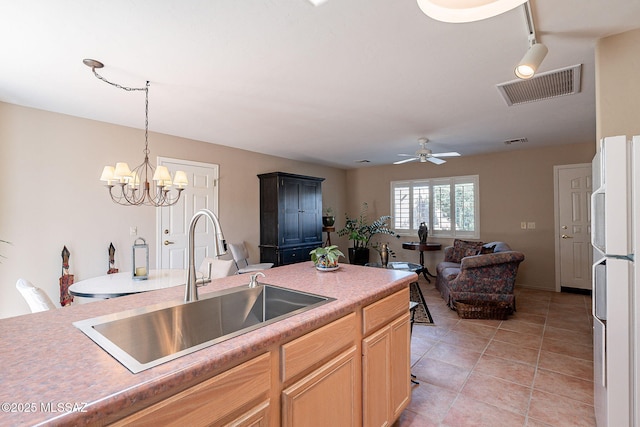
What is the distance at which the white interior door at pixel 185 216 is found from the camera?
4.11 m

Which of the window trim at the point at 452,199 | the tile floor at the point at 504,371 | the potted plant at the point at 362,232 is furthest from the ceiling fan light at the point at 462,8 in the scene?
the potted plant at the point at 362,232

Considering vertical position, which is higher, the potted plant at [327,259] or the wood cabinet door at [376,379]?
the potted plant at [327,259]

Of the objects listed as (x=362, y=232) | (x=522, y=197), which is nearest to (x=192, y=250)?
(x=362, y=232)

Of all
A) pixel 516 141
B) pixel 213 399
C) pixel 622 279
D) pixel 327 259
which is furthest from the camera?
pixel 516 141

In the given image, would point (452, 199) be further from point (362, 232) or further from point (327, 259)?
point (327, 259)

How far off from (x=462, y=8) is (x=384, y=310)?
57.3 inches

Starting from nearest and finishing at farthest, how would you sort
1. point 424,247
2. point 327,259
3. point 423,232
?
point 327,259
point 424,247
point 423,232

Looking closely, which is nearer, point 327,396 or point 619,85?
point 327,396

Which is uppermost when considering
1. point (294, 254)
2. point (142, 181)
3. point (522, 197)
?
point (142, 181)

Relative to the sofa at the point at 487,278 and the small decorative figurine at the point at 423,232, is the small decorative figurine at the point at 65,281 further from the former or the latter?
the small decorative figurine at the point at 423,232

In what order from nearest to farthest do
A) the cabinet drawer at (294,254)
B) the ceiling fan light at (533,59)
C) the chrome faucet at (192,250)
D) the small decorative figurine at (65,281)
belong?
1. the chrome faucet at (192,250)
2. the ceiling fan light at (533,59)
3. the small decorative figurine at (65,281)
4. the cabinet drawer at (294,254)

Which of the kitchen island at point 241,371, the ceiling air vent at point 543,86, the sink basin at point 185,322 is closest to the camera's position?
the kitchen island at point 241,371

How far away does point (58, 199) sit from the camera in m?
3.23

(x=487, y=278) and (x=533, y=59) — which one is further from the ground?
(x=533, y=59)
